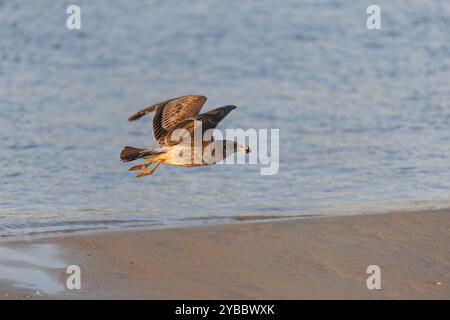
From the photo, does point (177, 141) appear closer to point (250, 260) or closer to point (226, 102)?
point (250, 260)

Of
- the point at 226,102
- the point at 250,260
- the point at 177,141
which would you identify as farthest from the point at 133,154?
the point at 226,102

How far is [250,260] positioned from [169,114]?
1.36 m

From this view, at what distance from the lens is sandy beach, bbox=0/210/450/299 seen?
648 cm

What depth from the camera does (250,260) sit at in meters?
7.11

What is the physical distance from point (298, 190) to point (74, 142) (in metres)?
2.96

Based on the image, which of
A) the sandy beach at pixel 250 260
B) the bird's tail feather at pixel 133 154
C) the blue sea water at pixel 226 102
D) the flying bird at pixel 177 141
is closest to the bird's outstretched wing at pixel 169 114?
the flying bird at pixel 177 141

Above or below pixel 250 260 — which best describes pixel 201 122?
above

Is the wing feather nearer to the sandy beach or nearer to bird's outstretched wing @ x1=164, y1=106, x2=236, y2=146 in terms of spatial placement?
bird's outstretched wing @ x1=164, y1=106, x2=236, y2=146

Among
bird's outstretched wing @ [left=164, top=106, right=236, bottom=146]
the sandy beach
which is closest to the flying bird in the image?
bird's outstretched wing @ [left=164, top=106, right=236, bottom=146]

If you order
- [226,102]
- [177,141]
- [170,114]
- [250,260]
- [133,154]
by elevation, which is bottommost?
[250,260]

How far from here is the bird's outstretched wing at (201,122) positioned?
6578 mm

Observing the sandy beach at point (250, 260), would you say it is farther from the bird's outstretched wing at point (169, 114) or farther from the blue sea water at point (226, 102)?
the bird's outstretched wing at point (169, 114)

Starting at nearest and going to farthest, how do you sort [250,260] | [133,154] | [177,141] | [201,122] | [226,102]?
[201,122], [250,260], [133,154], [177,141], [226,102]

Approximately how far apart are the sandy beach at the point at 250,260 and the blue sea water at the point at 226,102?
1.96 feet
